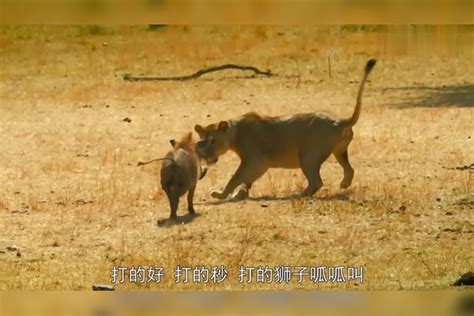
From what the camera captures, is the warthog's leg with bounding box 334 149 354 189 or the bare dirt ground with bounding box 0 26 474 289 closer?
the bare dirt ground with bounding box 0 26 474 289

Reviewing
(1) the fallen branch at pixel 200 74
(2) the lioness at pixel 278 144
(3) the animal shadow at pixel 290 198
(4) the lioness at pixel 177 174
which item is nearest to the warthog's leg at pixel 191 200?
(4) the lioness at pixel 177 174

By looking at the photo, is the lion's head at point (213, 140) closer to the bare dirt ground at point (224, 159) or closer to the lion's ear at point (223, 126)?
the lion's ear at point (223, 126)

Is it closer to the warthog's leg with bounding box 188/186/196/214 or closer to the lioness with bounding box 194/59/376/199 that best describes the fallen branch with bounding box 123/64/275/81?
the lioness with bounding box 194/59/376/199

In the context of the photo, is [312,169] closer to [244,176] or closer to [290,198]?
[290,198]

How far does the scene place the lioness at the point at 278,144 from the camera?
5.84 metres

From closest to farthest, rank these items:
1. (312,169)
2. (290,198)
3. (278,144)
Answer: (290,198), (312,169), (278,144)

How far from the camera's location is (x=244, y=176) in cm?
592

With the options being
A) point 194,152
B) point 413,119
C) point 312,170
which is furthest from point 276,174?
point 413,119

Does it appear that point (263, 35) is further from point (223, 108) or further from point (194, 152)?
point (194, 152)


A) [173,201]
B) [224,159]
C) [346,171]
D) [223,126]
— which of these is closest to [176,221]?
[173,201]

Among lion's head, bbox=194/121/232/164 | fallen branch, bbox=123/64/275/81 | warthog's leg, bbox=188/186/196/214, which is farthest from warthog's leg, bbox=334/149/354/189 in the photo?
fallen branch, bbox=123/64/275/81

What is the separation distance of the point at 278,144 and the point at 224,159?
3.94 feet

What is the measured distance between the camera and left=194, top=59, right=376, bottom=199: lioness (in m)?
5.84
